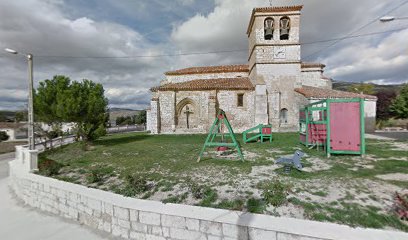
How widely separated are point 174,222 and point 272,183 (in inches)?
94.5

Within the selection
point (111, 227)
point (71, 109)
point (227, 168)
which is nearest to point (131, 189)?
point (111, 227)

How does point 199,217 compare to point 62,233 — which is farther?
point 62,233

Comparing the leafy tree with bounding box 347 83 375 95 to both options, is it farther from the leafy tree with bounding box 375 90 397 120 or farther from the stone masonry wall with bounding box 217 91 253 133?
the stone masonry wall with bounding box 217 91 253 133

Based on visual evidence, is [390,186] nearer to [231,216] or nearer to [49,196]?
[231,216]

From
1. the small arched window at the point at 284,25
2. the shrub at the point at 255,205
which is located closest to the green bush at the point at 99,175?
the shrub at the point at 255,205

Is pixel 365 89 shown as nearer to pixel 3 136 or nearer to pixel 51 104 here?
pixel 51 104

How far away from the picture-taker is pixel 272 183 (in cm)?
441

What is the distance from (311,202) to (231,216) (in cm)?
175

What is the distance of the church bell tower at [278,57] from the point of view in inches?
737

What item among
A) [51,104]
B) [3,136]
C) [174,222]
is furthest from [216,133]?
[3,136]

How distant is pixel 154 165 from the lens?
6.89 metres

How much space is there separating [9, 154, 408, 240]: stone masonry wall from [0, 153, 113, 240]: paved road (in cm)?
18

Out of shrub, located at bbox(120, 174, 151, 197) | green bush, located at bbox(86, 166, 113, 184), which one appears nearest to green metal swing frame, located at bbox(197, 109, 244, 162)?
shrub, located at bbox(120, 174, 151, 197)

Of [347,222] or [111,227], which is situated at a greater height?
[347,222]
